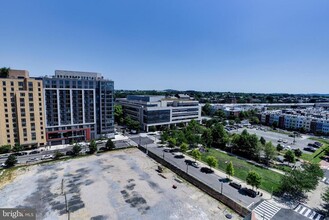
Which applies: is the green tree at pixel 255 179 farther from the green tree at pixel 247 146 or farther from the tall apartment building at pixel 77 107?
the tall apartment building at pixel 77 107

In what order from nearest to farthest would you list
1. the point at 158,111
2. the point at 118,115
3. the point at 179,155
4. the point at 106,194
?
the point at 106,194 → the point at 179,155 → the point at 158,111 → the point at 118,115

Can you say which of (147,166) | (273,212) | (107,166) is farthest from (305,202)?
(107,166)

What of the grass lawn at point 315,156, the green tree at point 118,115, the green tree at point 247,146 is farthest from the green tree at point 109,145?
the grass lawn at point 315,156

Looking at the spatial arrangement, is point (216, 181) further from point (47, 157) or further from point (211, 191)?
point (47, 157)

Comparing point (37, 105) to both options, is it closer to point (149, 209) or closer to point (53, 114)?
point (53, 114)

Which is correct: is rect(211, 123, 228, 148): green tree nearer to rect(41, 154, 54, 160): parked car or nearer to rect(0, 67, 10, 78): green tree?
rect(41, 154, 54, 160): parked car

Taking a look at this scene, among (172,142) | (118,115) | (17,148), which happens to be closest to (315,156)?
(172,142)

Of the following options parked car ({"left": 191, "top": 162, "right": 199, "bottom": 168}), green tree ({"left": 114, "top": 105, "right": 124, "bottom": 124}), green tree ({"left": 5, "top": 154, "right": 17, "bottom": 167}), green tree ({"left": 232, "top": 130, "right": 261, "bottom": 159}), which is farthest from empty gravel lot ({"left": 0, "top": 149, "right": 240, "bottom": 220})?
green tree ({"left": 114, "top": 105, "right": 124, "bottom": 124})
